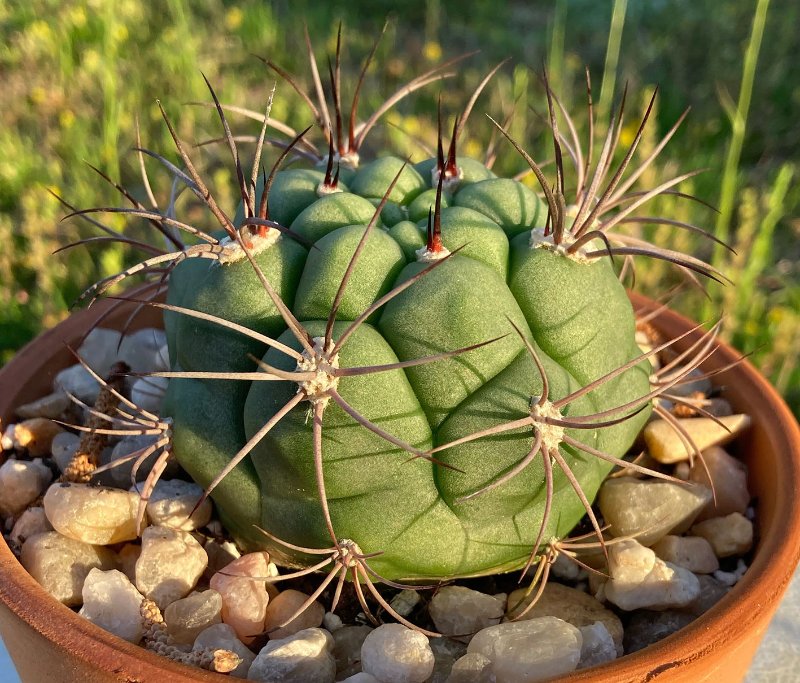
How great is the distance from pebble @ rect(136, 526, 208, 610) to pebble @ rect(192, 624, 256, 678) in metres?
0.10

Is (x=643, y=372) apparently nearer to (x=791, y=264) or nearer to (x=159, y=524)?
(x=159, y=524)

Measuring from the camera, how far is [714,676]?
1103mm

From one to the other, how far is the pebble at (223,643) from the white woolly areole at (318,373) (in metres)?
0.40

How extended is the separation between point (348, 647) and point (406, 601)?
0.13m

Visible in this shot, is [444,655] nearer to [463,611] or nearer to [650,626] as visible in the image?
[463,611]

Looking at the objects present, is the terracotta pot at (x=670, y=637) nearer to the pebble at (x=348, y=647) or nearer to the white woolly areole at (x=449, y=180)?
the pebble at (x=348, y=647)

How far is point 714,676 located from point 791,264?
2.21m

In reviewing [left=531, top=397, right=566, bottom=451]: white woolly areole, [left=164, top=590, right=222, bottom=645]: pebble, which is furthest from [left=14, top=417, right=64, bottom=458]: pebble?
[left=531, top=397, right=566, bottom=451]: white woolly areole

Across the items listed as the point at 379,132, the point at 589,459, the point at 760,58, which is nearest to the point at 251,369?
the point at 589,459

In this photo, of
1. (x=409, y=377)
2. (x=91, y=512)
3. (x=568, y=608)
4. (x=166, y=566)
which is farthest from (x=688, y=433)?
(x=91, y=512)

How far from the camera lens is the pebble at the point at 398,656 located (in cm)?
109

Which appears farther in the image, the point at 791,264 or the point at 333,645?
the point at 791,264

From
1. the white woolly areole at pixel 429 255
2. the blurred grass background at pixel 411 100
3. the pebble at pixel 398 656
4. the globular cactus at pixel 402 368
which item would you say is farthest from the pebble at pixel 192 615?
the blurred grass background at pixel 411 100

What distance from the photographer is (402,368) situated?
1057 millimetres
